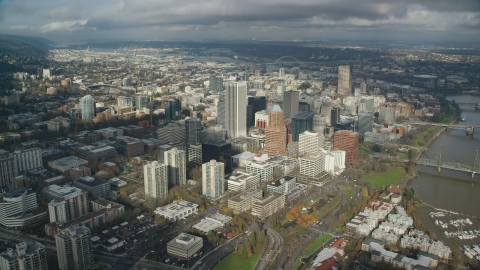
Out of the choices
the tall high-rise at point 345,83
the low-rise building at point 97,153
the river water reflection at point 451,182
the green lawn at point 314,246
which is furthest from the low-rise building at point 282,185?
Result: the tall high-rise at point 345,83

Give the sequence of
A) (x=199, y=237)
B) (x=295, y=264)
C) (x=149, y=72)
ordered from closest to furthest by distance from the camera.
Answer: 1. (x=295, y=264)
2. (x=199, y=237)
3. (x=149, y=72)

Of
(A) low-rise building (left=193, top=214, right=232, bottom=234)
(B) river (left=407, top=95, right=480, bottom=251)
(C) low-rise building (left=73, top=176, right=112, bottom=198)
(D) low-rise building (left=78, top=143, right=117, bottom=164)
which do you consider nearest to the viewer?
(A) low-rise building (left=193, top=214, right=232, bottom=234)

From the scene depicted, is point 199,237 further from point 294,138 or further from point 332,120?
point 332,120

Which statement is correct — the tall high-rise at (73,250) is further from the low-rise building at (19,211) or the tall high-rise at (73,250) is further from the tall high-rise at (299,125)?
the tall high-rise at (299,125)

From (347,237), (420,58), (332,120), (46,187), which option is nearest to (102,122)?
(46,187)

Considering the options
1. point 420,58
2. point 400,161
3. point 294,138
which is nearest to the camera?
point 400,161

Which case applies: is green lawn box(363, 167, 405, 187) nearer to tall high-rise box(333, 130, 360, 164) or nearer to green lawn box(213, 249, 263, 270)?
tall high-rise box(333, 130, 360, 164)

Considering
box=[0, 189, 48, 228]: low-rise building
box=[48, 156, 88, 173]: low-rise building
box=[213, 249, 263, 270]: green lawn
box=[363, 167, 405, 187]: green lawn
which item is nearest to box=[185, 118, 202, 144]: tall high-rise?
box=[48, 156, 88, 173]: low-rise building
